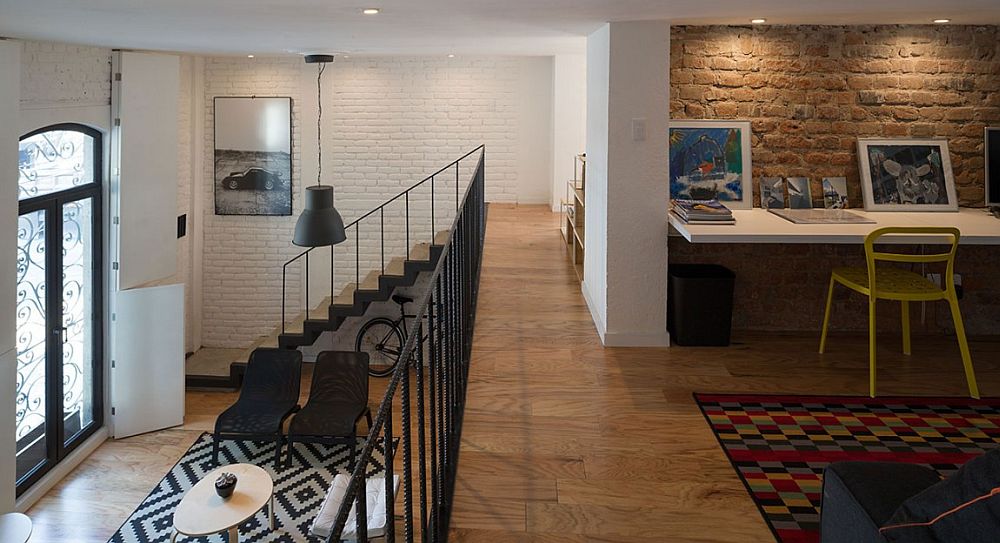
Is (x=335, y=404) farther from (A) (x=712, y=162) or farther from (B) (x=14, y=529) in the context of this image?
(A) (x=712, y=162)

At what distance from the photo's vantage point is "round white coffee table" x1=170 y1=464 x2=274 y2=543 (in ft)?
18.7

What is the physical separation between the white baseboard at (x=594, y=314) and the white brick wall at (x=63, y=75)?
4.20m

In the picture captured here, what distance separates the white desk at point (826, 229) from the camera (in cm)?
418

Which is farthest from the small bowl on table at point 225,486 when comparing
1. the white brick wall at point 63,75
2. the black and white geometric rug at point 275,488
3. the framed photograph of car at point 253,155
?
the framed photograph of car at point 253,155

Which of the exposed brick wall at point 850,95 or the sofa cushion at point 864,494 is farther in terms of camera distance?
the exposed brick wall at point 850,95

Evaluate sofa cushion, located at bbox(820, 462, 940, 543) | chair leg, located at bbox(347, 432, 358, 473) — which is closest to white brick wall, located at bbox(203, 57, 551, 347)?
chair leg, located at bbox(347, 432, 358, 473)

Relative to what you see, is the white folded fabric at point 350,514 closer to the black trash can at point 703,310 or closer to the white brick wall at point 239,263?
the black trash can at point 703,310

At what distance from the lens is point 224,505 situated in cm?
596

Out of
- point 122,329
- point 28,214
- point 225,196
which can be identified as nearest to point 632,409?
point 28,214

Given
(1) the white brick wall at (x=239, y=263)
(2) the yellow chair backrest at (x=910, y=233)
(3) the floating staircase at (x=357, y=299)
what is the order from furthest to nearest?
(1) the white brick wall at (x=239, y=263) → (3) the floating staircase at (x=357, y=299) → (2) the yellow chair backrest at (x=910, y=233)

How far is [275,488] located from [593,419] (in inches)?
165

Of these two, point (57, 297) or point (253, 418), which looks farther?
point (253, 418)

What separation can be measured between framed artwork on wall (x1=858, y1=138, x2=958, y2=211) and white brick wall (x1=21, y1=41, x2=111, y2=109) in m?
5.72

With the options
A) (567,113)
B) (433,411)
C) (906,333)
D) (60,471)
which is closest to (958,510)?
(433,411)
